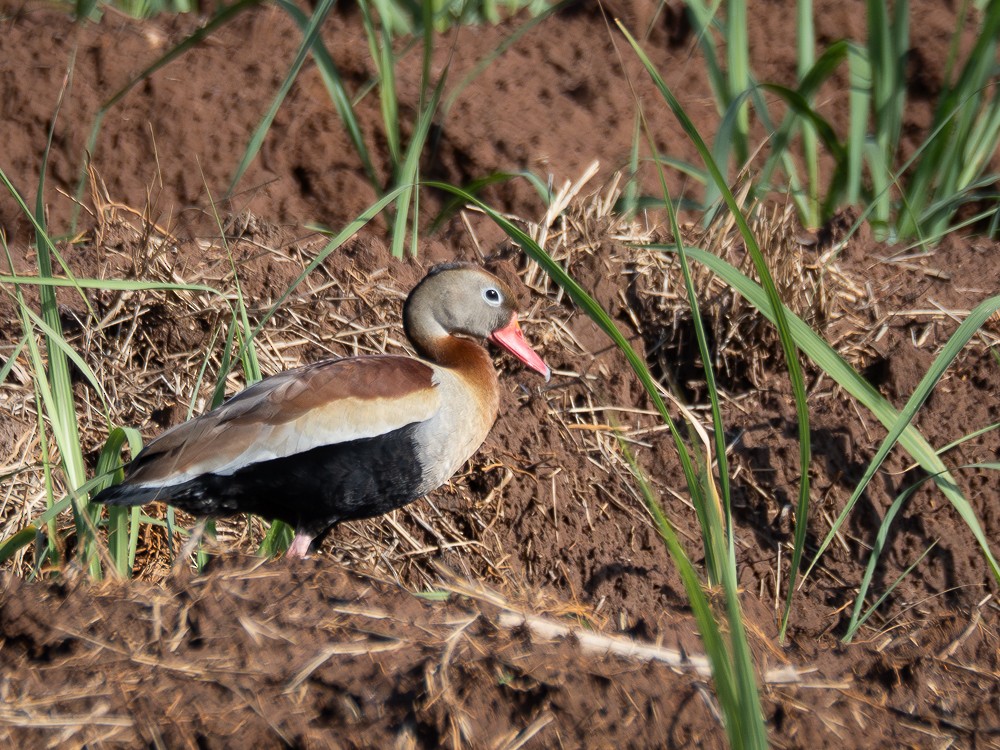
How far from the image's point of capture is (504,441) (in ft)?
12.5

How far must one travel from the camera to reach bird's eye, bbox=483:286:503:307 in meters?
3.74

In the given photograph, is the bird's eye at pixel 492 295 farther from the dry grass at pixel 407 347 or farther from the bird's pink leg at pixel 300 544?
the bird's pink leg at pixel 300 544

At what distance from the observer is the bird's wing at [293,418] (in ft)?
10.3

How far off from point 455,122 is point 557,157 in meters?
0.49

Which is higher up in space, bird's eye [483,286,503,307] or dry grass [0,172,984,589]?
bird's eye [483,286,503,307]

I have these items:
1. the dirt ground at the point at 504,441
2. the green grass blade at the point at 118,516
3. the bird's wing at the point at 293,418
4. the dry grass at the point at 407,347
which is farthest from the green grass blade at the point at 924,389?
the green grass blade at the point at 118,516

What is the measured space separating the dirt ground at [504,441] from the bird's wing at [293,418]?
0.97 feet

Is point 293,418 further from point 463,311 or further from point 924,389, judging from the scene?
point 924,389

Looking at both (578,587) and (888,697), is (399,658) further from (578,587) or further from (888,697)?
(578,587)

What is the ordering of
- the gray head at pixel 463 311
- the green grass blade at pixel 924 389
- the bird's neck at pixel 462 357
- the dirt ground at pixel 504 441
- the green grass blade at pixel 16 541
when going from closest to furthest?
the dirt ground at pixel 504 441 < the green grass blade at pixel 924 389 < the green grass blade at pixel 16 541 < the bird's neck at pixel 462 357 < the gray head at pixel 463 311

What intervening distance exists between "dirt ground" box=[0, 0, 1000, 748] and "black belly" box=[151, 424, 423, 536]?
11.4 inches

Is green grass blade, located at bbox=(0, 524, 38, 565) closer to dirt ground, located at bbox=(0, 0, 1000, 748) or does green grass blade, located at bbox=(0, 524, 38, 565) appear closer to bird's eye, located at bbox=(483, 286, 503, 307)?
dirt ground, located at bbox=(0, 0, 1000, 748)

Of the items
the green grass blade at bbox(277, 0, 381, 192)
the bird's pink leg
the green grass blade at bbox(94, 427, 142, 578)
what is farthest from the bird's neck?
the green grass blade at bbox(94, 427, 142, 578)

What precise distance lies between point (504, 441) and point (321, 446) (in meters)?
0.77
